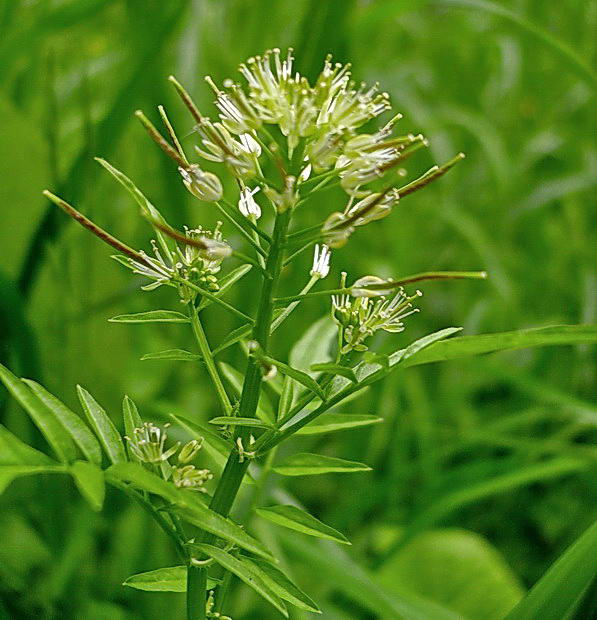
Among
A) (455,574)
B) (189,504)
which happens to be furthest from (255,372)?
(455,574)

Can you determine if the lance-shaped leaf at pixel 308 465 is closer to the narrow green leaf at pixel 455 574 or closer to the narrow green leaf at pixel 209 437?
the narrow green leaf at pixel 209 437

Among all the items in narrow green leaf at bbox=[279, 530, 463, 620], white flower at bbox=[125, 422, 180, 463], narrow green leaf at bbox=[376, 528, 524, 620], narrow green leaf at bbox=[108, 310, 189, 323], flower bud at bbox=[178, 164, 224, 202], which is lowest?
narrow green leaf at bbox=[376, 528, 524, 620]

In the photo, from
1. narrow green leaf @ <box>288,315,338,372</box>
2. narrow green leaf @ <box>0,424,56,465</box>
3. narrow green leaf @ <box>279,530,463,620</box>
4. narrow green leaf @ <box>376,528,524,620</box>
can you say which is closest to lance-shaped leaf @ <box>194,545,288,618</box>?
narrow green leaf @ <box>0,424,56,465</box>

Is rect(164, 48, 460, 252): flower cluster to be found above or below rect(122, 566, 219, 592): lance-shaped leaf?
above

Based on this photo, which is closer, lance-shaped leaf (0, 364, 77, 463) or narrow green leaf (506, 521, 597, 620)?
lance-shaped leaf (0, 364, 77, 463)

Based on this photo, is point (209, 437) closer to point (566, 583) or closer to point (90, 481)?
point (90, 481)

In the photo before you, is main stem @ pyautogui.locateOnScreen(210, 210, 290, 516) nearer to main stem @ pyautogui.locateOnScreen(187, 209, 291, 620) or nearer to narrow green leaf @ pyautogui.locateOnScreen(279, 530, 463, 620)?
main stem @ pyautogui.locateOnScreen(187, 209, 291, 620)
